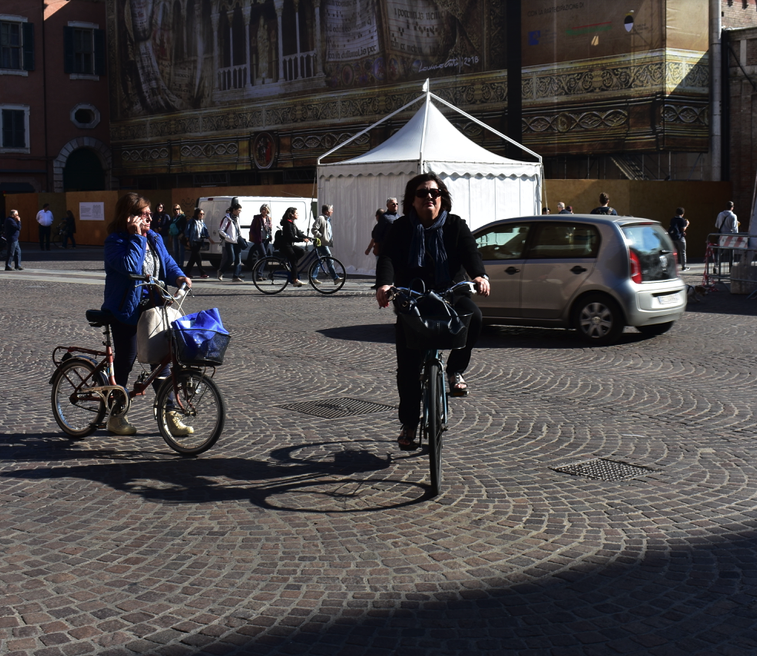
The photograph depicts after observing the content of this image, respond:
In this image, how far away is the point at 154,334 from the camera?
631 cm

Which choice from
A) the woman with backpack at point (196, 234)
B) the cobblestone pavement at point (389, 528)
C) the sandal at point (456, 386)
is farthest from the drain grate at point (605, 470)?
the woman with backpack at point (196, 234)

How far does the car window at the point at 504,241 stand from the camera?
1199 cm

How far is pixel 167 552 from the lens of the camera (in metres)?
4.42

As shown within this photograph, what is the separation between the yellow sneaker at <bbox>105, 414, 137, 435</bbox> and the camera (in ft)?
21.8

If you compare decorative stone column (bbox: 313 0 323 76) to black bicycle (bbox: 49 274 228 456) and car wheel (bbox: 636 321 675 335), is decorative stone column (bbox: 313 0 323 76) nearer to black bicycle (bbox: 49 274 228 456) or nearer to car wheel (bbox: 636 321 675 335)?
car wheel (bbox: 636 321 675 335)

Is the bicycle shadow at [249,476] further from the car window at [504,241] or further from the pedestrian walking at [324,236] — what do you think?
the pedestrian walking at [324,236]

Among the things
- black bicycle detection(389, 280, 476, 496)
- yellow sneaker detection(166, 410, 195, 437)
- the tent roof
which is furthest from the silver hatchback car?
the tent roof

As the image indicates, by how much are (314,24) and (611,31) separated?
A: 491 inches

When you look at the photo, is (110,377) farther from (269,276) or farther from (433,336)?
(269,276)

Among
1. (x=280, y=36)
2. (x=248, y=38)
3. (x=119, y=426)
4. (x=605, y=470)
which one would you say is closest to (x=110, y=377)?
(x=119, y=426)

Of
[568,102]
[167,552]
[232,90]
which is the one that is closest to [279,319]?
[167,552]

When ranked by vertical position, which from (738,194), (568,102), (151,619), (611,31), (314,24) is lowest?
(151,619)

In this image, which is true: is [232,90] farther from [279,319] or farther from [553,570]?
[553,570]

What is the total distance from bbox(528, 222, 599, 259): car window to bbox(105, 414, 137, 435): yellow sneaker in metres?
6.36
